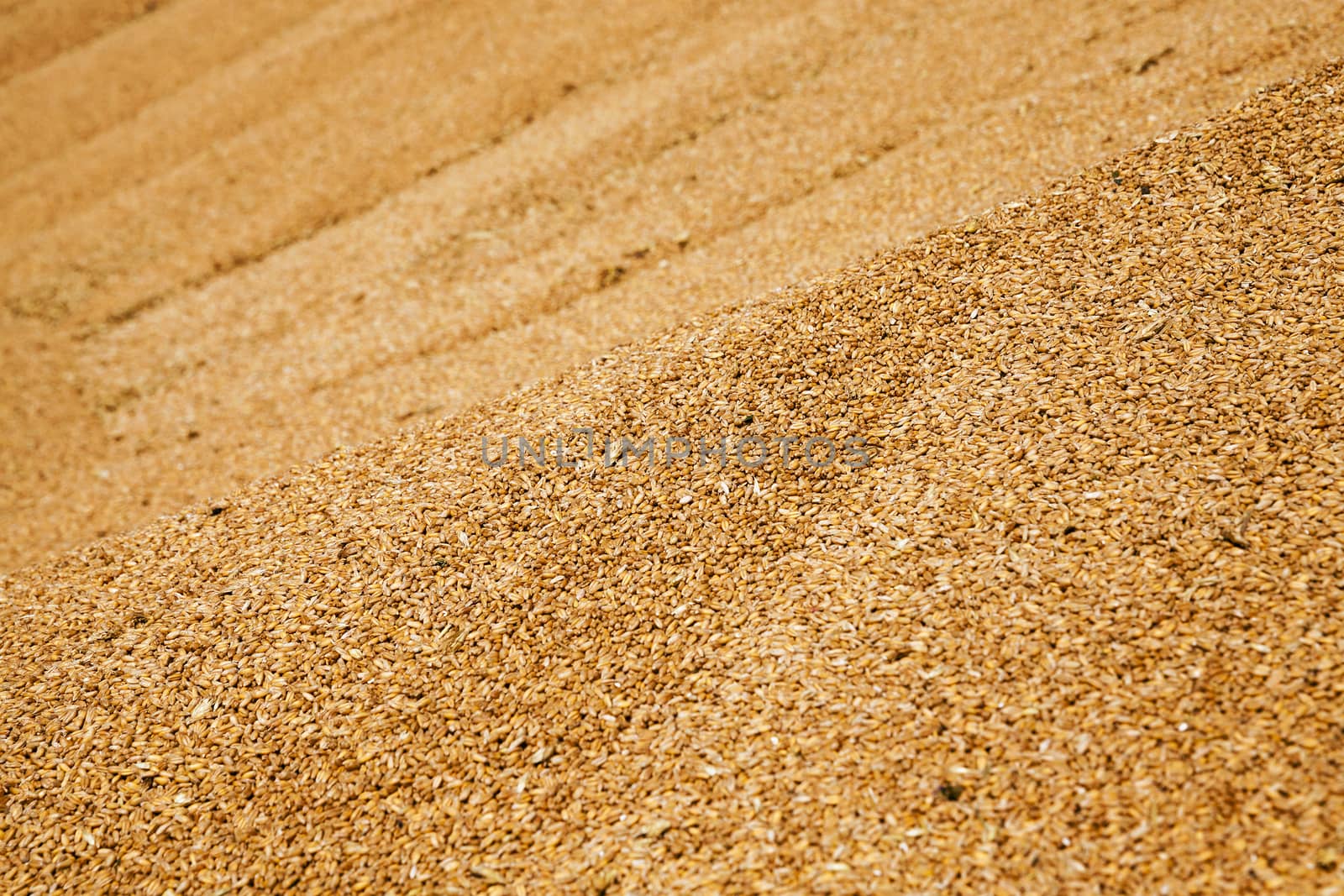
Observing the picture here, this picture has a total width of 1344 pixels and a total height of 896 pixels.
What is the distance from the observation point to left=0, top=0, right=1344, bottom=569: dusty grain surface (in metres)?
6.16

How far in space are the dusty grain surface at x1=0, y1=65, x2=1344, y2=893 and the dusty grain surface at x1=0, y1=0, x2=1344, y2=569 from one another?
1.34m

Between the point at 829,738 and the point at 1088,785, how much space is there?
0.87 metres

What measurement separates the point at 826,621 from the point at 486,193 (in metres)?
5.92

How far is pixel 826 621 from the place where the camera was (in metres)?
3.44

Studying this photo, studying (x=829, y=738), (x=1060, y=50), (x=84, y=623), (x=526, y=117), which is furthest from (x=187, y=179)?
(x=829, y=738)

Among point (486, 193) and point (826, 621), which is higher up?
point (486, 193)

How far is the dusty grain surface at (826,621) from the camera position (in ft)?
9.51

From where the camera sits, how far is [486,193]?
7.90 m

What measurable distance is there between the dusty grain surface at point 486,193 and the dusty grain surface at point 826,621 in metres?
1.34

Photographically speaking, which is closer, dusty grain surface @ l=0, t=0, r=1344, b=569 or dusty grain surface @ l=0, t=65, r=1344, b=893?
dusty grain surface @ l=0, t=65, r=1344, b=893

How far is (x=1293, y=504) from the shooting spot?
3.30 metres

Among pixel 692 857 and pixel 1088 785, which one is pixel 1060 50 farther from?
pixel 692 857

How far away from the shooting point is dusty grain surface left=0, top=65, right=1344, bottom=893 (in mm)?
2898

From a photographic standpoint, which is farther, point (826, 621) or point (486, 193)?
point (486, 193)
